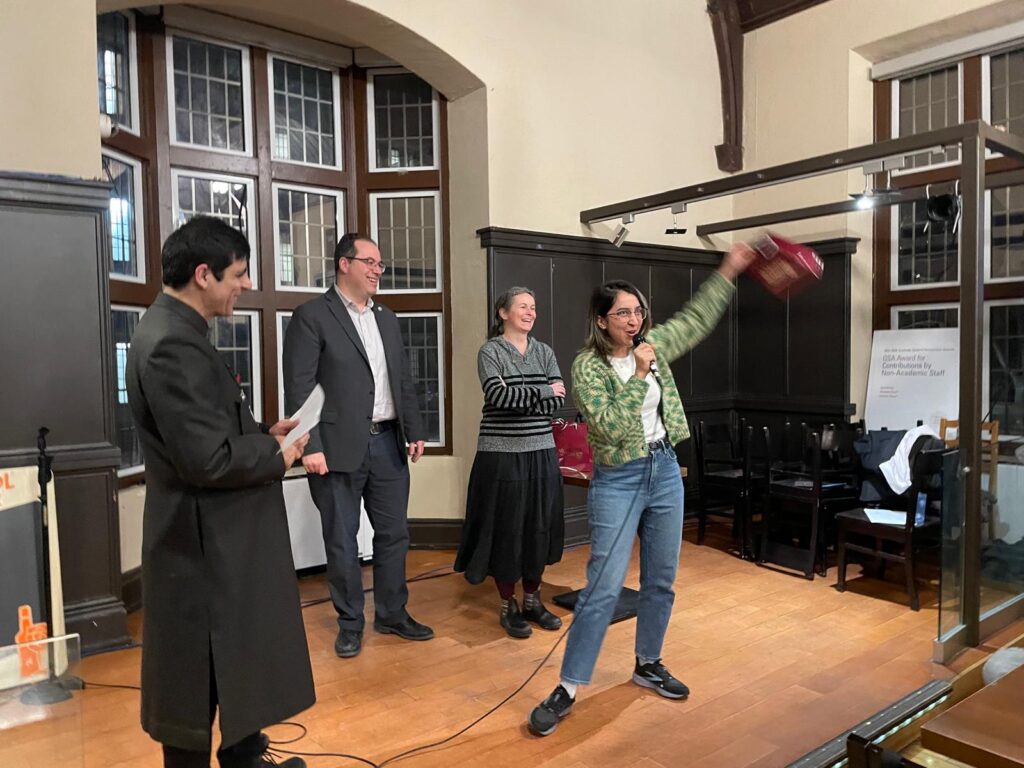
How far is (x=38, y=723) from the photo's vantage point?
61.3 inches

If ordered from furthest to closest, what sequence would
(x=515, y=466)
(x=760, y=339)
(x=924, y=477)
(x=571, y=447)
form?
(x=760, y=339), (x=571, y=447), (x=924, y=477), (x=515, y=466)

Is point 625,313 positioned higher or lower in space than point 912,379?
higher

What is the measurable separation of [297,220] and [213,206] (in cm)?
56

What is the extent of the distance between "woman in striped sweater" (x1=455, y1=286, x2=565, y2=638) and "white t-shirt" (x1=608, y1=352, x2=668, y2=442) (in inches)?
27.0

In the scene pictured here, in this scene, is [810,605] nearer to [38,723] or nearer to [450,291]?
[450,291]

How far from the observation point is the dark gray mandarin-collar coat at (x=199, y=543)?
1652 millimetres

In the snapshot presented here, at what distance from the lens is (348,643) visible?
326 cm

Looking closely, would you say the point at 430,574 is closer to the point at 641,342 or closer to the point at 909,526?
the point at 641,342

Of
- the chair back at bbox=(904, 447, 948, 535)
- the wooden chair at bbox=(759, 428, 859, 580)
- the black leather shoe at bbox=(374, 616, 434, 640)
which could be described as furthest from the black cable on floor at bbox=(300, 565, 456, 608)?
the chair back at bbox=(904, 447, 948, 535)

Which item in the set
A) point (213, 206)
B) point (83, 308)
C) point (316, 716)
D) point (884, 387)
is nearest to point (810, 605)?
point (884, 387)

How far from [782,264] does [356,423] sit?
1.84m

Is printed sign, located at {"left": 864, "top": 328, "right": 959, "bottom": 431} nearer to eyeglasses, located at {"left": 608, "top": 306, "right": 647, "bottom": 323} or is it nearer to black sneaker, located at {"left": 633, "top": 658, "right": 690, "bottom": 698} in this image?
black sneaker, located at {"left": 633, "top": 658, "right": 690, "bottom": 698}

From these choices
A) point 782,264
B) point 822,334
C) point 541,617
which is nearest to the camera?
point 782,264

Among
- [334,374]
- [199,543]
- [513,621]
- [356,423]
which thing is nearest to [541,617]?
[513,621]
